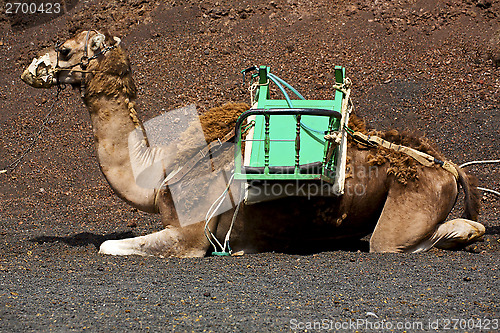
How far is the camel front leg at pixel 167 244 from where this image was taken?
17.9 ft

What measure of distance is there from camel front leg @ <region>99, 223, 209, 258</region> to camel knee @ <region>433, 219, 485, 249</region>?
2.10 metres

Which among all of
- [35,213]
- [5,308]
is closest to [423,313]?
[5,308]

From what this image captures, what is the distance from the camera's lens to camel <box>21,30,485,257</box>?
5.40m

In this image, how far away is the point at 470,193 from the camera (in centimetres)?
580

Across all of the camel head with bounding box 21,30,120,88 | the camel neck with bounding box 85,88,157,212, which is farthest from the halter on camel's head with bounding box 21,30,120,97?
the camel neck with bounding box 85,88,157,212

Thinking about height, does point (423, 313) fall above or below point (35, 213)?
above

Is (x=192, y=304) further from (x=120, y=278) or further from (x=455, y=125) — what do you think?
(x=455, y=125)

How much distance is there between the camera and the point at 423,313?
362 cm

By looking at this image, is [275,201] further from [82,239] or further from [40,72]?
[40,72]

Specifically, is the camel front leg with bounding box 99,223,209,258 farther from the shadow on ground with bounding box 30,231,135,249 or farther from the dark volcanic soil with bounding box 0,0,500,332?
the shadow on ground with bounding box 30,231,135,249

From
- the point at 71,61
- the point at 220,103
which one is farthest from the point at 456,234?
the point at 220,103

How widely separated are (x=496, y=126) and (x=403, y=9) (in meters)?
4.67

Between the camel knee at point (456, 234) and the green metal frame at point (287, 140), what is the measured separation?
1.16m

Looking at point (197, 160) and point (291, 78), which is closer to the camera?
point (197, 160)
